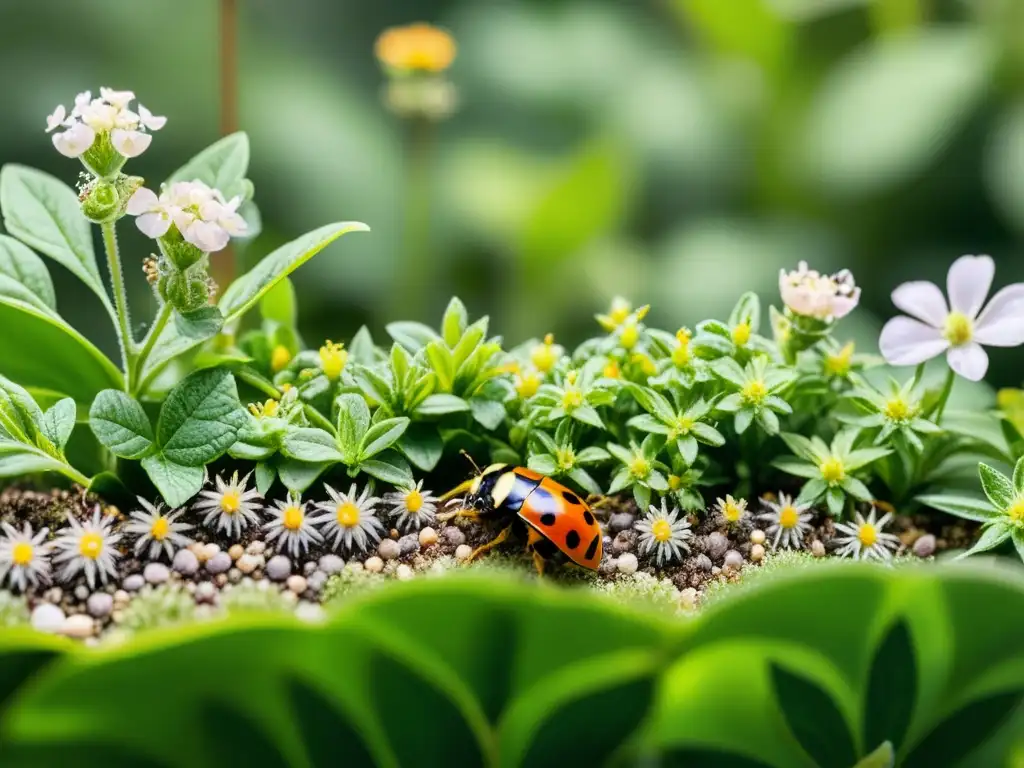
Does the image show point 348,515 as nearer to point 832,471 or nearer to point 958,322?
point 832,471

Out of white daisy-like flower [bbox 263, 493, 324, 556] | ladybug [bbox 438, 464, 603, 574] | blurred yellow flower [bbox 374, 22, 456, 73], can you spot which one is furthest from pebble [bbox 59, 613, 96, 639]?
blurred yellow flower [bbox 374, 22, 456, 73]

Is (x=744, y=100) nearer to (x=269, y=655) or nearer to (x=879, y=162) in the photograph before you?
(x=879, y=162)

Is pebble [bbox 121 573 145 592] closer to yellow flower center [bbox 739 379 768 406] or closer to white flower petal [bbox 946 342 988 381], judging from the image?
yellow flower center [bbox 739 379 768 406]

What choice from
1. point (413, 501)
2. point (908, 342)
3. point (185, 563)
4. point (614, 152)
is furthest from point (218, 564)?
point (614, 152)

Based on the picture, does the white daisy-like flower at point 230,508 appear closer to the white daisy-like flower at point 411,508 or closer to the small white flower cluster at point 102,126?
the white daisy-like flower at point 411,508

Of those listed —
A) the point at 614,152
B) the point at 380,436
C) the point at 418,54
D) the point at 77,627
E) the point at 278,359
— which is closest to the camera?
the point at 77,627

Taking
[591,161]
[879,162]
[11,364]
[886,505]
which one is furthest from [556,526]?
[879,162]

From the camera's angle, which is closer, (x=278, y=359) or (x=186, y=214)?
(x=186, y=214)
